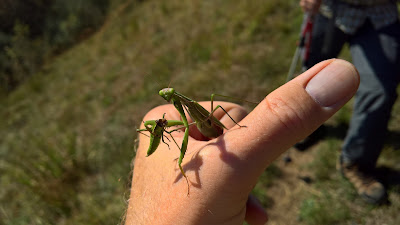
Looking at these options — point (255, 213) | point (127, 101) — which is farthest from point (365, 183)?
point (127, 101)

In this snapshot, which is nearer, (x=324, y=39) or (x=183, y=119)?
(x=183, y=119)

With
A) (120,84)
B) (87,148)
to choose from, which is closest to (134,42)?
(120,84)

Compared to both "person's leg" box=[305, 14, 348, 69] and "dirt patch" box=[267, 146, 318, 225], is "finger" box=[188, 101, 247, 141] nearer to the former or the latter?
"person's leg" box=[305, 14, 348, 69]

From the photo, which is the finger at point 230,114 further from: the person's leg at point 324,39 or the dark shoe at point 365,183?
the dark shoe at point 365,183

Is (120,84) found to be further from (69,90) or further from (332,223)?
(332,223)

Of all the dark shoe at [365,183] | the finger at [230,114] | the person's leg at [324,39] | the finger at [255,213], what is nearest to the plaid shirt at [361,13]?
the person's leg at [324,39]

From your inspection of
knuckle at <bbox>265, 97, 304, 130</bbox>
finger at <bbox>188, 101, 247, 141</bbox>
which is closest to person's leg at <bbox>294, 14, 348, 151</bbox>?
finger at <bbox>188, 101, 247, 141</bbox>

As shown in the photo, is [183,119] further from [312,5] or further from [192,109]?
[312,5]
